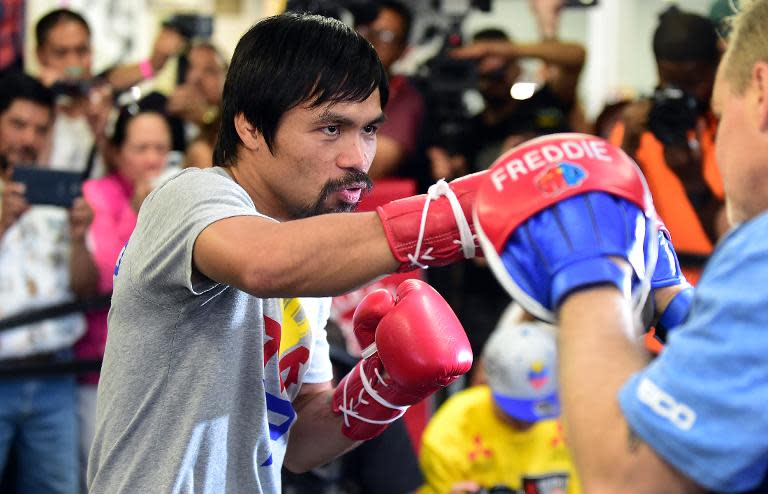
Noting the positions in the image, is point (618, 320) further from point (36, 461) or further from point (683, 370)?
point (36, 461)

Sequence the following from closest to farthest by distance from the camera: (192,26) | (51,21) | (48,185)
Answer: (48,185) < (51,21) < (192,26)

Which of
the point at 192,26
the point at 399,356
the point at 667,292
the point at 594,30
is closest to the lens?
the point at 667,292

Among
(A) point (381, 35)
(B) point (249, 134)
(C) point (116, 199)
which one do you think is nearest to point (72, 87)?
(C) point (116, 199)

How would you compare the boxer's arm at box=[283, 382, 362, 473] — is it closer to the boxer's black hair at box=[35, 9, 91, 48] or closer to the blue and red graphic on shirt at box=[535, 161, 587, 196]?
the blue and red graphic on shirt at box=[535, 161, 587, 196]

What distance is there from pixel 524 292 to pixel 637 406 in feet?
0.73

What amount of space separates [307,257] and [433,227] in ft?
0.58

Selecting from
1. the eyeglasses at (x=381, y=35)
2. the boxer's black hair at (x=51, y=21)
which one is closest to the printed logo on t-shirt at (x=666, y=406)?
the eyeglasses at (x=381, y=35)

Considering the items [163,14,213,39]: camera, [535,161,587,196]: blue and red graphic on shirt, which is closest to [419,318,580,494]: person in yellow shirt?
[163,14,213,39]: camera

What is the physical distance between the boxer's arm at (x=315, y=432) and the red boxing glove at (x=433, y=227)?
0.72m

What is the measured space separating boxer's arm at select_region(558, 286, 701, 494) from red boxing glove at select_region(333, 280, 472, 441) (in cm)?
62

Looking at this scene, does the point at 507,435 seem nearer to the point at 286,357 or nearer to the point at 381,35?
the point at 381,35

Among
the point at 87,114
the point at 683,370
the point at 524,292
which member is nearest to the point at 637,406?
the point at 683,370

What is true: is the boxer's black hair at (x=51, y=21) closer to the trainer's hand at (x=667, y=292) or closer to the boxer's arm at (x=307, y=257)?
the boxer's arm at (x=307, y=257)

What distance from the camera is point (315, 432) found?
7.01 feet
